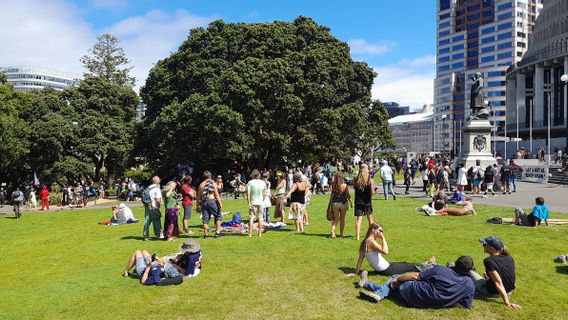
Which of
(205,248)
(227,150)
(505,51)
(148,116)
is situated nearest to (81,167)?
(148,116)

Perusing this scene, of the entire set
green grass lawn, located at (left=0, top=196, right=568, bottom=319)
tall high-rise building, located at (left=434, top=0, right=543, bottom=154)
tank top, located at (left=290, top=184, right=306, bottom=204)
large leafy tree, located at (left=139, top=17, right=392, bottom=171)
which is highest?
tall high-rise building, located at (left=434, top=0, right=543, bottom=154)

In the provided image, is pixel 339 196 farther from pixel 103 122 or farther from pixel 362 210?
pixel 103 122

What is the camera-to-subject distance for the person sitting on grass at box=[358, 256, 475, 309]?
776 cm

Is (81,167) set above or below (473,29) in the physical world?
below

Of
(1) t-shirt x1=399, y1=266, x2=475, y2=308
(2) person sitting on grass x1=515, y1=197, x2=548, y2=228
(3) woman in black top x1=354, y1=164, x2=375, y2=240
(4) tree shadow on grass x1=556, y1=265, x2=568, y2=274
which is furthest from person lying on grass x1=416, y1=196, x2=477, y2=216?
(1) t-shirt x1=399, y1=266, x2=475, y2=308

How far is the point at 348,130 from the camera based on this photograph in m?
38.5

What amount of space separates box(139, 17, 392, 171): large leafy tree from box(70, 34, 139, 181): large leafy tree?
10.1 feet

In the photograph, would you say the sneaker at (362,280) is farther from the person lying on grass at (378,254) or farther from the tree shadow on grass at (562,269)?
the tree shadow on grass at (562,269)

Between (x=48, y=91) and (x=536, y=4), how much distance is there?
112m

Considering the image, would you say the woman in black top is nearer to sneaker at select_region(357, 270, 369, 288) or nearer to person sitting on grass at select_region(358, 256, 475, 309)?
sneaker at select_region(357, 270, 369, 288)

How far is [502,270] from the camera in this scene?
8102 millimetres

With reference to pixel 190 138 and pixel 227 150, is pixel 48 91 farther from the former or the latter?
pixel 227 150

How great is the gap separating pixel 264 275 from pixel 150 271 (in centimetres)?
232

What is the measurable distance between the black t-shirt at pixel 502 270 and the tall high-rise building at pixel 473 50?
105301 millimetres
